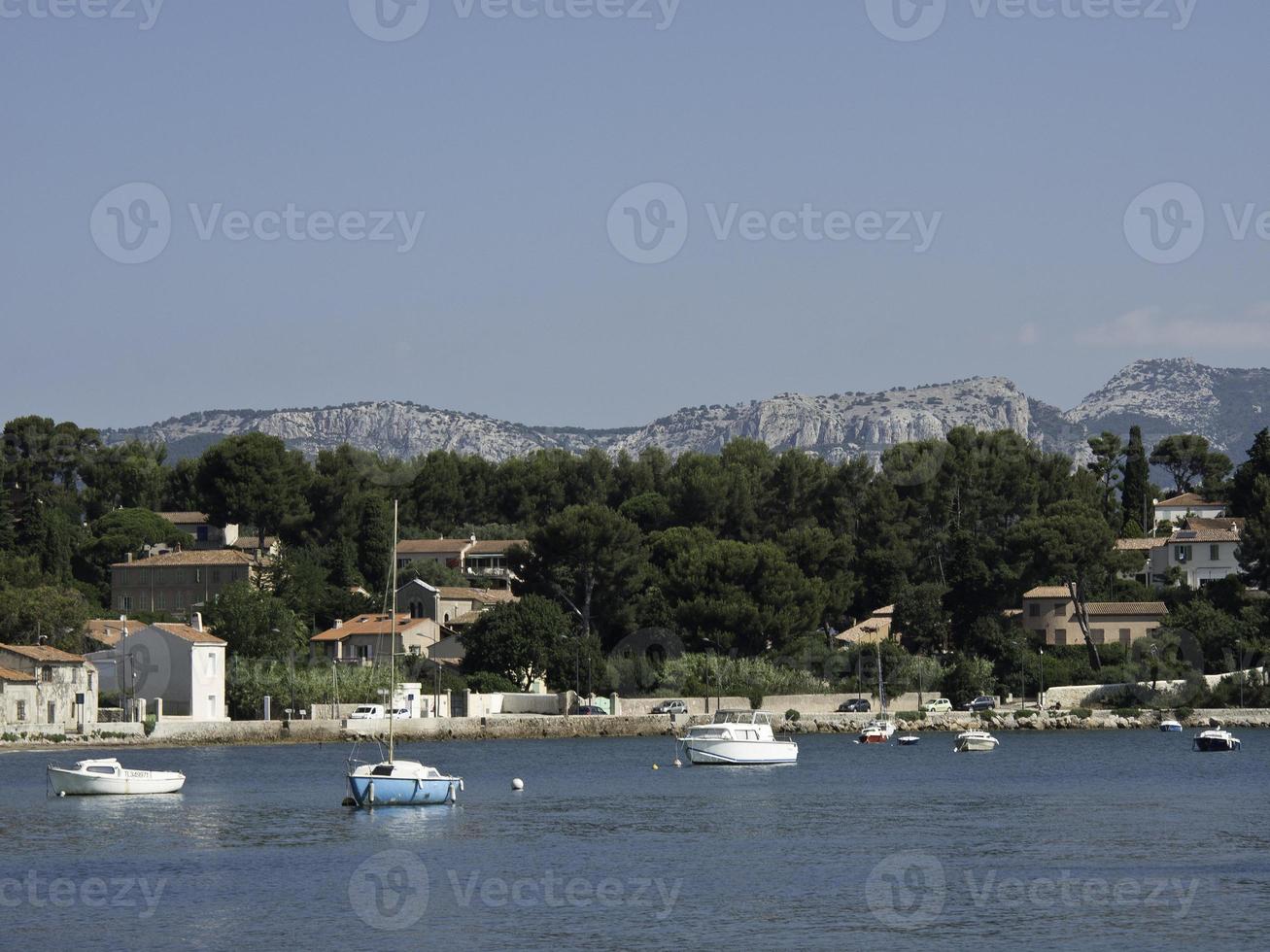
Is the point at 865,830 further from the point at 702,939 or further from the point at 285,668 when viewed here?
the point at 285,668

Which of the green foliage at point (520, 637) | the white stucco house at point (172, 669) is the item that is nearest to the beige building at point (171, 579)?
the green foliage at point (520, 637)

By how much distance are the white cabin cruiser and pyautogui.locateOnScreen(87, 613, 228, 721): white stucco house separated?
72.5 ft

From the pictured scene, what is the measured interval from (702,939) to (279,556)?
3004 inches

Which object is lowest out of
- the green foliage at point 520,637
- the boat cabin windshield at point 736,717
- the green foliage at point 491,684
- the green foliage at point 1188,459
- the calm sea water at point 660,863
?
the calm sea water at point 660,863

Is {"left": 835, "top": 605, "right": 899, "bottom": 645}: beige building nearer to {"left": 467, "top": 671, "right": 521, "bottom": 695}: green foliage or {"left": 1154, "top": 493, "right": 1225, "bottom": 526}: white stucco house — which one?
{"left": 467, "top": 671, "right": 521, "bottom": 695}: green foliage

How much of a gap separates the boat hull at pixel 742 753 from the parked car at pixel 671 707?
16.8 meters

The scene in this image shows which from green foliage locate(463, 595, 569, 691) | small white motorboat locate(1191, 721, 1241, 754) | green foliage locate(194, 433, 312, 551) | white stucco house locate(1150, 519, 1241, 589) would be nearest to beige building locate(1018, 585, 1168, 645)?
white stucco house locate(1150, 519, 1241, 589)

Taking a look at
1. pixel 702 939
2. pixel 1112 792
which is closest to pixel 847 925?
pixel 702 939

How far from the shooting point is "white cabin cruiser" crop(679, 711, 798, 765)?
212ft

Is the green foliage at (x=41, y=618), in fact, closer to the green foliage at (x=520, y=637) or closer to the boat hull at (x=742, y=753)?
the green foliage at (x=520, y=637)

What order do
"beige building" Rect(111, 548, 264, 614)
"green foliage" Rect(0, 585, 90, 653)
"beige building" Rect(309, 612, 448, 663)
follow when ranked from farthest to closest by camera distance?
"beige building" Rect(111, 548, 264, 614) < "beige building" Rect(309, 612, 448, 663) < "green foliage" Rect(0, 585, 90, 653)

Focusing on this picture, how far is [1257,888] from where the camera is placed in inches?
1238

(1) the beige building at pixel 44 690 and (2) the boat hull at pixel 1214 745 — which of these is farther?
(2) the boat hull at pixel 1214 745

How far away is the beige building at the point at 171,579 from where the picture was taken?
339 feet
